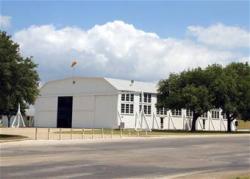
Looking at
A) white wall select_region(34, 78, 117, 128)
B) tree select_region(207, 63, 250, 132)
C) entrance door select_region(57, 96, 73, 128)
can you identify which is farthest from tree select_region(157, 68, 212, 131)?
entrance door select_region(57, 96, 73, 128)

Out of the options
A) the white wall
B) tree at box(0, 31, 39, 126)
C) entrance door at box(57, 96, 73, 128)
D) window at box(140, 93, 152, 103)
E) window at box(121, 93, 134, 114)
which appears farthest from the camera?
entrance door at box(57, 96, 73, 128)

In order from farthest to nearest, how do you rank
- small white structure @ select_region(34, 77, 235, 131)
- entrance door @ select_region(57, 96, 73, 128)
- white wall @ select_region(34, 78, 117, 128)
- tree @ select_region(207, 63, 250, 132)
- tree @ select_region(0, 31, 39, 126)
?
entrance door @ select_region(57, 96, 73, 128) → white wall @ select_region(34, 78, 117, 128) → small white structure @ select_region(34, 77, 235, 131) → tree @ select_region(207, 63, 250, 132) → tree @ select_region(0, 31, 39, 126)

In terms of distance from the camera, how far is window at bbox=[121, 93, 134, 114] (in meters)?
79.5

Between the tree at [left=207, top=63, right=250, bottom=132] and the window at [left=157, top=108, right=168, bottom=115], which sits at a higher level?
the tree at [left=207, top=63, right=250, bottom=132]

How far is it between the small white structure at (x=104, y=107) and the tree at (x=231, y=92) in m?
11.0

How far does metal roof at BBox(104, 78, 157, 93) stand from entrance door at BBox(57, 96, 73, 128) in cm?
866

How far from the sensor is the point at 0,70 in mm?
40719

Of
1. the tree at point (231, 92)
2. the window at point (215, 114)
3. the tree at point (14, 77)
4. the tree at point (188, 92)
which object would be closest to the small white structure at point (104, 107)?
the window at point (215, 114)

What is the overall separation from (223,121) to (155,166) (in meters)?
79.8

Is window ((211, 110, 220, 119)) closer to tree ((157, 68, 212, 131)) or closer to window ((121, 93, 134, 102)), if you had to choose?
tree ((157, 68, 212, 131))

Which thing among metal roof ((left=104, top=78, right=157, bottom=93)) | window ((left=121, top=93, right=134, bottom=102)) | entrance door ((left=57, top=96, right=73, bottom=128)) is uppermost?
metal roof ((left=104, top=78, right=157, bottom=93))

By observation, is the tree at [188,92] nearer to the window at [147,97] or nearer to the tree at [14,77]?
the window at [147,97]

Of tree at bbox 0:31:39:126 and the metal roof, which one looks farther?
the metal roof

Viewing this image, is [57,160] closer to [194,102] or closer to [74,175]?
[74,175]
